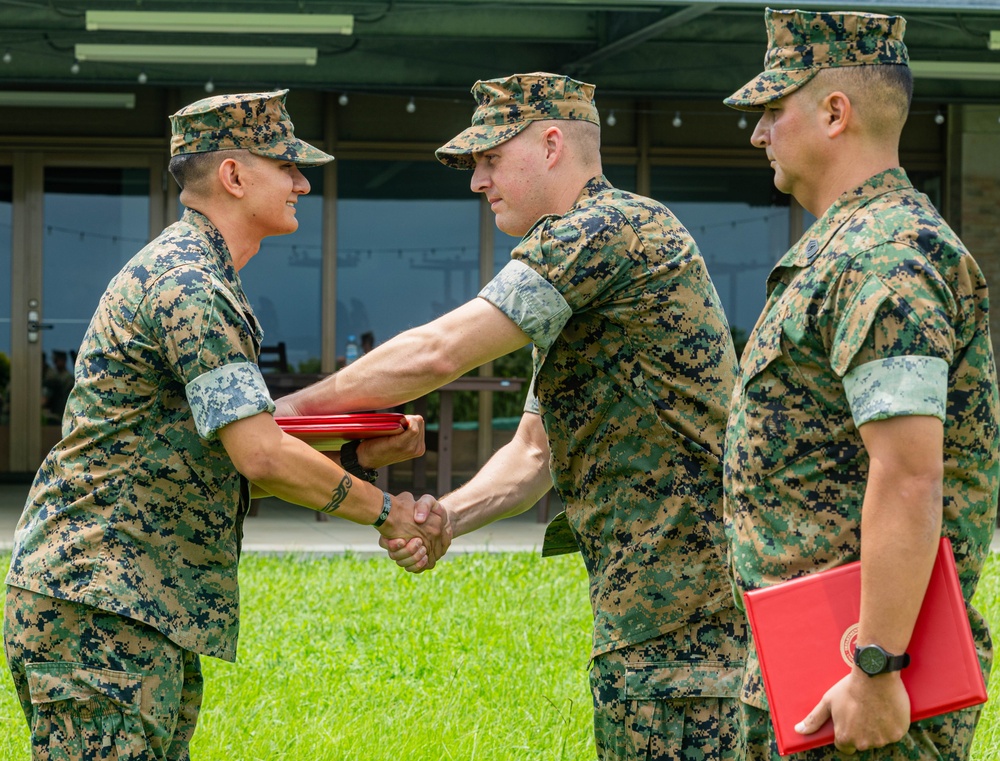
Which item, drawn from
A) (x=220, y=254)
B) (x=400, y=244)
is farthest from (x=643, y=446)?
(x=400, y=244)

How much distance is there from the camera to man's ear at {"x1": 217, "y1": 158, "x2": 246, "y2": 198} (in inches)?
116

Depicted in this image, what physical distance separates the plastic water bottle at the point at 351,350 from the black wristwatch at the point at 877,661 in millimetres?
8589

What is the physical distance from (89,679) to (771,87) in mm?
1878

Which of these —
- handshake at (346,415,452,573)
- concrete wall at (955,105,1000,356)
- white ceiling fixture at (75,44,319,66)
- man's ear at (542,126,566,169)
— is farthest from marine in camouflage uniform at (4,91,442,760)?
concrete wall at (955,105,1000,356)

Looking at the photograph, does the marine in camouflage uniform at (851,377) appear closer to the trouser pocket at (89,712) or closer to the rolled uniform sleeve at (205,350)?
the rolled uniform sleeve at (205,350)

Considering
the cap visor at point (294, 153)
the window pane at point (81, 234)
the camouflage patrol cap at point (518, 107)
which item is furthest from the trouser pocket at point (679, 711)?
the window pane at point (81, 234)

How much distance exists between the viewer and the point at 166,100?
11.1m

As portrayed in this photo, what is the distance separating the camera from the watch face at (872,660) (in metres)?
1.98

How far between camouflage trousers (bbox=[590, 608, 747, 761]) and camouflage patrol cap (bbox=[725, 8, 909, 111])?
1.21 meters

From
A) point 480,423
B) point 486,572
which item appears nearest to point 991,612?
point 486,572

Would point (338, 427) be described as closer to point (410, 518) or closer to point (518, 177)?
point (410, 518)

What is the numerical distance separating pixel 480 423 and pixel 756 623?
9.22 m

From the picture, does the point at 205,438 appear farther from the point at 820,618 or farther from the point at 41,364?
the point at 41,364

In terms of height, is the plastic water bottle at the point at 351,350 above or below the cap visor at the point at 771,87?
below
